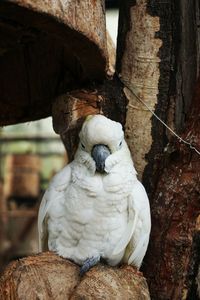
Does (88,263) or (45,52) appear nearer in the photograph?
(88,263)

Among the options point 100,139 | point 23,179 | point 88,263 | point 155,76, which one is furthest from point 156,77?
point 23,179

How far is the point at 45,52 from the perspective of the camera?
2.53 meters

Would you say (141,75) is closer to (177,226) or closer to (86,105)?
(86,105)

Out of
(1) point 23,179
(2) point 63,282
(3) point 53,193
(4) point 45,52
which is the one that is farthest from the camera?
(1) point 23,179

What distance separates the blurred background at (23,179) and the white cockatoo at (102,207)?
4.04 metres

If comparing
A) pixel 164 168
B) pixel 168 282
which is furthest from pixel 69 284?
pixel 164 168

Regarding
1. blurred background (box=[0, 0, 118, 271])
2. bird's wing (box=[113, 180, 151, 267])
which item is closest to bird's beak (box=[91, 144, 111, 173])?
bird's wing (box=[113, 180, 151, 267])

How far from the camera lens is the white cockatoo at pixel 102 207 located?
2.07m

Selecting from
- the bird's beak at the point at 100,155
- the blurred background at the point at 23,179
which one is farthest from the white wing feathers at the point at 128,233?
the blurred background at the point at 23,179

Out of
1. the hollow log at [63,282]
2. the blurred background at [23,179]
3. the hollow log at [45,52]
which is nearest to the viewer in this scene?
the hollow log at [45,52]

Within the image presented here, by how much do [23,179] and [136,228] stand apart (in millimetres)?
5038

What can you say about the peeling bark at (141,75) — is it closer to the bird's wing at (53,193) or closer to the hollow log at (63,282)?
the bird's wing at (53,193)

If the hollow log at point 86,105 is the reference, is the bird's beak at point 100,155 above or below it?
below

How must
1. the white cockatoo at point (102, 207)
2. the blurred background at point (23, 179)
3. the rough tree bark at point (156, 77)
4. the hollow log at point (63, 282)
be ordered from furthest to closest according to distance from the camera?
1. the blurred background at point (23, 179)
2. the rough tree bark at point (156, 77)
3. the white cockatoo at point (102, 207)
4. the hollow log at point (63, 282)
